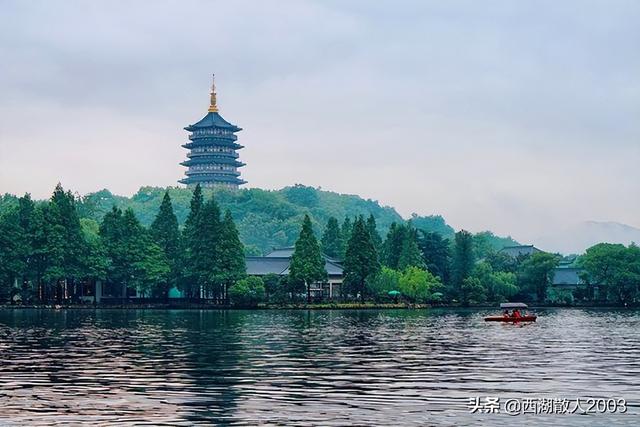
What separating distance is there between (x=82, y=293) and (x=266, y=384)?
8535cm

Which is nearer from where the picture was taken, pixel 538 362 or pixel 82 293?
pixel 538 362

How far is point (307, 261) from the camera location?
101312 mm

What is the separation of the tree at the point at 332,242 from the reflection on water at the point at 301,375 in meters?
69.7

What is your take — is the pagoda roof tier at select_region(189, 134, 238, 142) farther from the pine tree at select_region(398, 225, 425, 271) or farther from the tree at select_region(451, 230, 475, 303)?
the tree at select_region(451, 230, 475, 303)

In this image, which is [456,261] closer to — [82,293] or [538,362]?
[82,293]

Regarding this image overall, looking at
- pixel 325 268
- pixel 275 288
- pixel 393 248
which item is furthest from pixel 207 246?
pixel 393 248

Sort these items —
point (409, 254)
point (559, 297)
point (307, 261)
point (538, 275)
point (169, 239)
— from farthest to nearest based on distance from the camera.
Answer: point (538, 275) < point (559, 297) < point (409, 254) < point (169, 239) < point (307, 261)

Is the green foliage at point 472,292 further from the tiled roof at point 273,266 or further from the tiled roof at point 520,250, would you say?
the tiled roof at point 520,250

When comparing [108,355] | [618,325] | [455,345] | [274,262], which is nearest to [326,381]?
[108,355]

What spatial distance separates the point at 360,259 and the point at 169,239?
835 inches

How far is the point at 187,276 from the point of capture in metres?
104

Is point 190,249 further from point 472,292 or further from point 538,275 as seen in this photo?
point 538,275

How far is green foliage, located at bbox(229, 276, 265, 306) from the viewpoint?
332 feet

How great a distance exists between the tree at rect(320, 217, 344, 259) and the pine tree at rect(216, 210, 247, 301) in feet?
80.8
